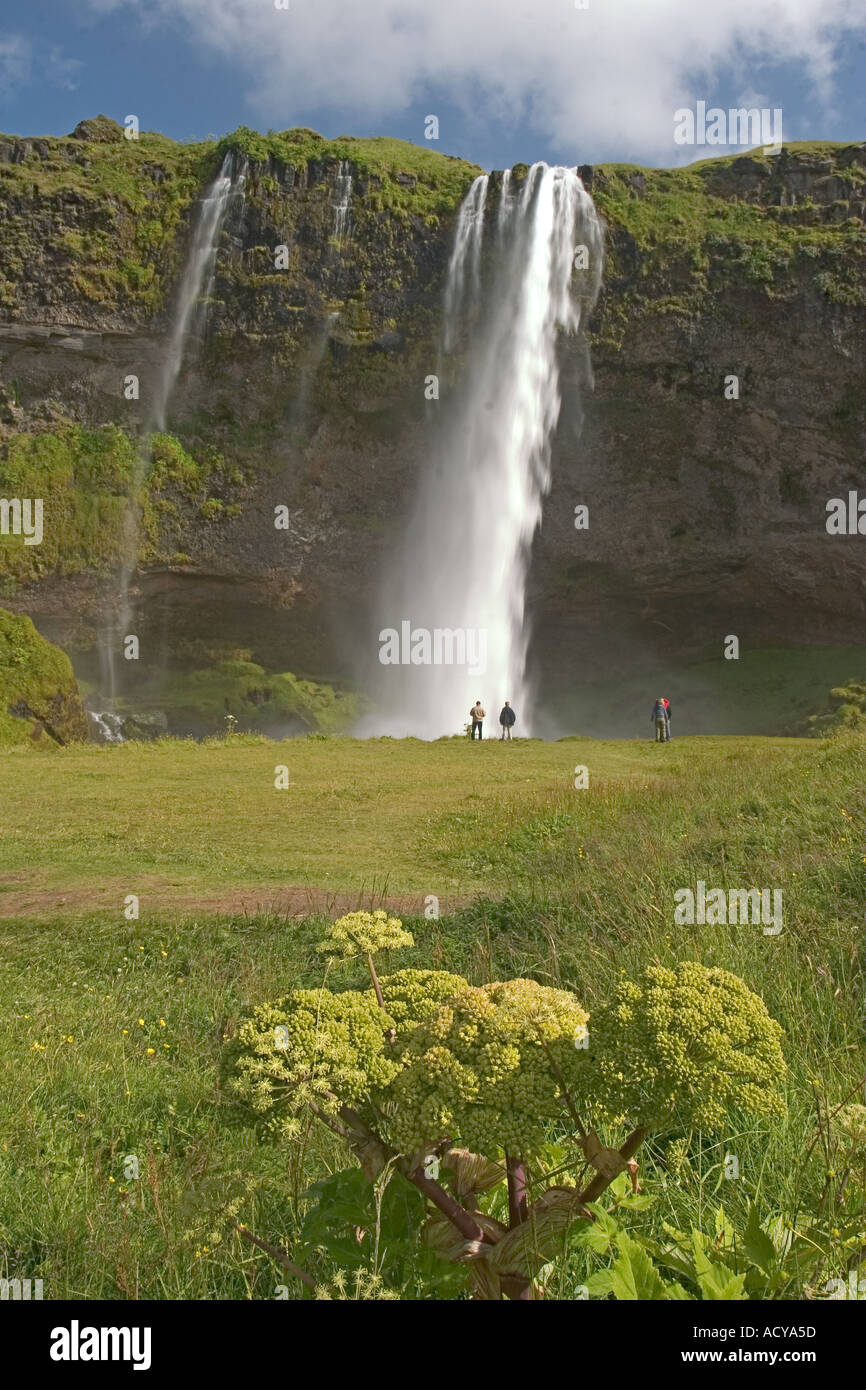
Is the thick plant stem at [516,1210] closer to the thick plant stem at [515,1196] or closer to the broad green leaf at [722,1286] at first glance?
the thick plant stem at [515,1196]

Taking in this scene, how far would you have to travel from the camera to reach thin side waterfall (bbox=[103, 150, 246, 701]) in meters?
42.0

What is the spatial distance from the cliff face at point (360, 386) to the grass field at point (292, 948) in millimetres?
26480

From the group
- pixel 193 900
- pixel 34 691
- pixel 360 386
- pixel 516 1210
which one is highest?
pixel 360 386

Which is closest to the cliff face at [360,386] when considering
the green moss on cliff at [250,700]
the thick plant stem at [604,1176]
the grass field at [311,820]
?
the green moss on cliff at [250,700]

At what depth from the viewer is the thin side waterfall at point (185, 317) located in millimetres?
42000

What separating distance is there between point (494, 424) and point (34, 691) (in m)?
22.6

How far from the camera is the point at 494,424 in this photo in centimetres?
4141

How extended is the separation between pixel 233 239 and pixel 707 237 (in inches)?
831

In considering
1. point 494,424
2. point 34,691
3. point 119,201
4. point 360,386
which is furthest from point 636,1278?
point 119,201

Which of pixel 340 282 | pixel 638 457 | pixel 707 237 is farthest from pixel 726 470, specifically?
pixel 340 282

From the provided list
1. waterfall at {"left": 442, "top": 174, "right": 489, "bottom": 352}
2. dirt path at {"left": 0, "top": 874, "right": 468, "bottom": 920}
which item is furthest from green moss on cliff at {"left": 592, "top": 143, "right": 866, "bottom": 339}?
dirt path at {"left": 0, "top": 874, "right": 468, "bottom": 920}

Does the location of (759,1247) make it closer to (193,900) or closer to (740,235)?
(193,900)

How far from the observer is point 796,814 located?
947 centimetres

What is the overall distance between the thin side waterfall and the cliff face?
546 millimetres
